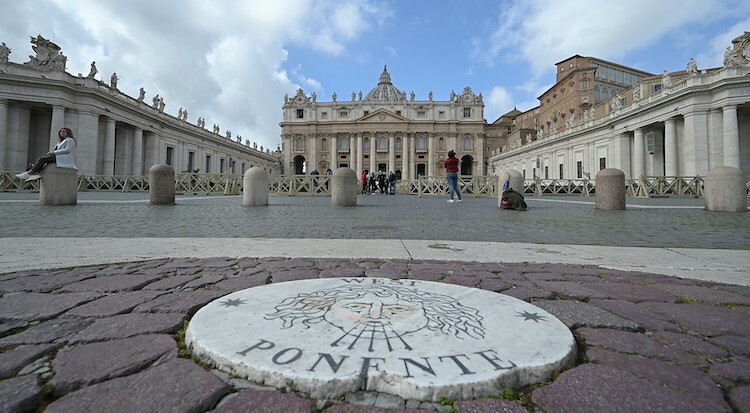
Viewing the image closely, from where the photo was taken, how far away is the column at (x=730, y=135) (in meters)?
23.0

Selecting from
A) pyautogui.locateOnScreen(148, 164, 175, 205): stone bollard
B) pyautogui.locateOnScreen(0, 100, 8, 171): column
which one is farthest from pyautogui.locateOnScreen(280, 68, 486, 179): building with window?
pyautogui.locateOnScreen(148, 164, 175, 205): stone bollard

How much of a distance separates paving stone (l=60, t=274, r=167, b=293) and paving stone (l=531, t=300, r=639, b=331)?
2.58m

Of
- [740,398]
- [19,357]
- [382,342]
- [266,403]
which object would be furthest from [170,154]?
[740,398]

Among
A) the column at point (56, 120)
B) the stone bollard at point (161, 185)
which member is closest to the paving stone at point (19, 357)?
the stone bollard at point (161, 185)

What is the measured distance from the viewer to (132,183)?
84.5ft

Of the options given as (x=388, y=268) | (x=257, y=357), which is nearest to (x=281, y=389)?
(x=257, y=357)

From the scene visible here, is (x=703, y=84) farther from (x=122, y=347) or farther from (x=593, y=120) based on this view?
(x=122, y=347)

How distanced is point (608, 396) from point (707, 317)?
131cm

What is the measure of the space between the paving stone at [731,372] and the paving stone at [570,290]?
0.86 m

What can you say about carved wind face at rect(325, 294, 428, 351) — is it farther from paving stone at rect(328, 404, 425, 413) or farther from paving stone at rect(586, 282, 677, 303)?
paving stone at rect(586, 282, 677, 303)

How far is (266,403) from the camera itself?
1026 mm

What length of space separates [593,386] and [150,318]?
1.92 meters

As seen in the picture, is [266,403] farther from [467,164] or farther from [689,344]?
[467,164]

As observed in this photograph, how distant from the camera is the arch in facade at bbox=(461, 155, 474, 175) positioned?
6881cm
